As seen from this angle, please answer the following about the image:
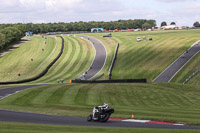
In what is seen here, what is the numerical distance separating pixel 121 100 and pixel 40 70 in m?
65.7

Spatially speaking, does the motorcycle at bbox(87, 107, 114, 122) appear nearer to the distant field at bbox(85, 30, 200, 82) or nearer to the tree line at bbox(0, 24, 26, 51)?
the distant field at bbox(85, 30, 200, 82)

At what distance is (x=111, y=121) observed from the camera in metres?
28.4

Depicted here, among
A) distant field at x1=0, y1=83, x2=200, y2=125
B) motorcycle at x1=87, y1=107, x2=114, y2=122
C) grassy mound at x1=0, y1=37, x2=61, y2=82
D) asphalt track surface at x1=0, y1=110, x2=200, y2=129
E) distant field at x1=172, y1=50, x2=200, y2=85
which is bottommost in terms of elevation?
grassy mound at x1=0, y1=37, x2=61, y2=82

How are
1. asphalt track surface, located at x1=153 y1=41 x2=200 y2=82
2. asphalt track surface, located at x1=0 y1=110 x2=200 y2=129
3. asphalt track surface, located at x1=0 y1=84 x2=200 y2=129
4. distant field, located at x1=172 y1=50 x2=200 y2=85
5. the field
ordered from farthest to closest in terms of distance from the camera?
1. the field
2. asphalt track surface, located at x1=153 y1=41 x2=200 y2=82
3. distant field, located at x1=172 y1=50 x2=200 y2=85
4. asphalt track surface, located at x1=0 y1=110 x2=200 y2=129
5. asphalt track surface, located at x1=0 y1=84 x2=200 y2=129

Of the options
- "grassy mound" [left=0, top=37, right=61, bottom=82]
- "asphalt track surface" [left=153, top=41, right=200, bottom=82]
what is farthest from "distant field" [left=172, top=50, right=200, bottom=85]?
"grassy mound" [left=0, top=37, right=61, bottom=82]

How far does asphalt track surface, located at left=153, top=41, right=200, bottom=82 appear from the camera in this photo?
8719 centimetres

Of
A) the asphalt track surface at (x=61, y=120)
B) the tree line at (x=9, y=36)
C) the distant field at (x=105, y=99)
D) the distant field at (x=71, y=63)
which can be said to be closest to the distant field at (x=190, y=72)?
the distant field at (x=105, y=99)

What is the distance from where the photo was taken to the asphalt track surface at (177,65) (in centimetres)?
8719

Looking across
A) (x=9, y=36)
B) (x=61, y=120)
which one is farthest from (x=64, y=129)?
(x=9, y=36)

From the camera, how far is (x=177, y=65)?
96.8 metres

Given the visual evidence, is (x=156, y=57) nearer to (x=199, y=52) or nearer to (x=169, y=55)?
(x=169, y=55)

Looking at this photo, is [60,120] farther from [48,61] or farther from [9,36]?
[9,36]

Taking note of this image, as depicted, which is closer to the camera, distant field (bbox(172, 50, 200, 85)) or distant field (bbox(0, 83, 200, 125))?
distant field (bbox(0, 83, 200, 125))

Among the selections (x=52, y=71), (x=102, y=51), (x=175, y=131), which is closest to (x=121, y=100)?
(x=175, y=131)
